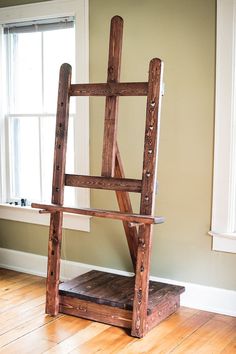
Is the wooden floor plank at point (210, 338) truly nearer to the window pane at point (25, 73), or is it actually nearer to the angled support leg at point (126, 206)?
the angled support leg at point (126, 206)

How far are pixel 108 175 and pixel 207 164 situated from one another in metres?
0.76

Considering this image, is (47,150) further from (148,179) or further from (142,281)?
(142,281)

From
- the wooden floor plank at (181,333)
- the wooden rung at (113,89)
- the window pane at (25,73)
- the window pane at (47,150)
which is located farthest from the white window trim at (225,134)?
the window pane at (25,73)

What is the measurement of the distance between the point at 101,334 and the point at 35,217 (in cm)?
155

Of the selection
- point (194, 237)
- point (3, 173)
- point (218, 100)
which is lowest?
point (194, 237)

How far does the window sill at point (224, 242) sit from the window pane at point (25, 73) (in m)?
1.96

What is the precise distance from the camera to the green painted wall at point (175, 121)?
11.7ft

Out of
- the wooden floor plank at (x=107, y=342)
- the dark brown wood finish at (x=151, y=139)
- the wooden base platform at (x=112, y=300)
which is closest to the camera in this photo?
the wooden floor plank at (x=107, y=342)

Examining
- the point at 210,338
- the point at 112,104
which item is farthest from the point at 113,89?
the point at 210,338

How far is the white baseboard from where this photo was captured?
3588 millimetres

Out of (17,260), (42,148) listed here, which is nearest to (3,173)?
(42,148)

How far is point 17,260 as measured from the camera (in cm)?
466

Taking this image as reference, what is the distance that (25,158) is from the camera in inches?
181

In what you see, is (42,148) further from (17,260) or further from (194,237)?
(194,237)
